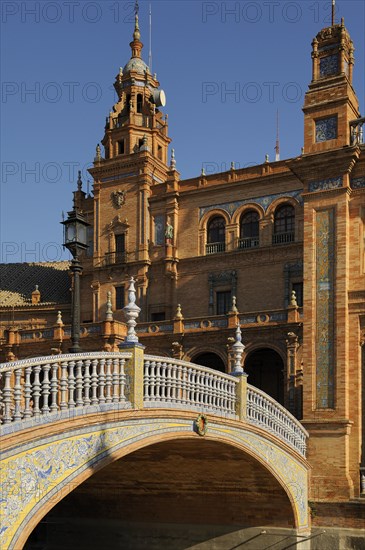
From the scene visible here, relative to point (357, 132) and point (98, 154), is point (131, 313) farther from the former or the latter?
point (98, 154)

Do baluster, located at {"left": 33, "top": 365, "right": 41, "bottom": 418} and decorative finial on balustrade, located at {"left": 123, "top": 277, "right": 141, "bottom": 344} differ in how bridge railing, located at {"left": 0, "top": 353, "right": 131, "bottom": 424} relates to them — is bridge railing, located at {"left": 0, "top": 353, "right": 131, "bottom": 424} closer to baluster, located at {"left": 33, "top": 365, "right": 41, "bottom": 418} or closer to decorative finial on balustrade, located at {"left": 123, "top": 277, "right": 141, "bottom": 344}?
baluster, located at {"left": 33, "top": 365, "right": 41, "bottom": 418}

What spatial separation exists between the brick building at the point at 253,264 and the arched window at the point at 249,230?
56 mm

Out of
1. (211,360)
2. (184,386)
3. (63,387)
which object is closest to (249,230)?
(211,360)

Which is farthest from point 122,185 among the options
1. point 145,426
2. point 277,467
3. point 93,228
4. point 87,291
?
point 145,426

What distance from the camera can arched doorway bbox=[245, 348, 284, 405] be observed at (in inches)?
1384

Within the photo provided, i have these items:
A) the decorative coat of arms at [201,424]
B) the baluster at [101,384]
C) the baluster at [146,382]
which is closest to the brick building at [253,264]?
the decorative coat of arms at [201,424]

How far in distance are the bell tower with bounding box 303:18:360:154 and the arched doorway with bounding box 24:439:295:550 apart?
10.3 metres

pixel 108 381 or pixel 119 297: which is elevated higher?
pixel 119 297

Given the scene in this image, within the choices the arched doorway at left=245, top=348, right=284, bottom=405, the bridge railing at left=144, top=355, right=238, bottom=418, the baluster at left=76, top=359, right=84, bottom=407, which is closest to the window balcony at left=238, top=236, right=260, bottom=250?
the arched doorway at left=245, top=348, right=284, bottom=405

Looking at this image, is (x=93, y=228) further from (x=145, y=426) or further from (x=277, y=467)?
(x=145, y=426)

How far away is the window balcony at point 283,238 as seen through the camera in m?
38.7

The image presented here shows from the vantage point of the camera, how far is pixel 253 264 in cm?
3916

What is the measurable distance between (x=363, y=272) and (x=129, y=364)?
490 inches

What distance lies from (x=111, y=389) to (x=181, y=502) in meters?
9.71
